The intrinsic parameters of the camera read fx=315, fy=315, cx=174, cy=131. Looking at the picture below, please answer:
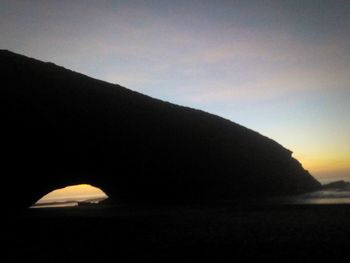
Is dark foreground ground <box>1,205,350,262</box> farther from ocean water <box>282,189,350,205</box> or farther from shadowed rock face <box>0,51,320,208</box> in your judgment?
ocean water <box>282,189,350,205</box>

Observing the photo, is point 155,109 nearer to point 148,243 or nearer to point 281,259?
point 148,243

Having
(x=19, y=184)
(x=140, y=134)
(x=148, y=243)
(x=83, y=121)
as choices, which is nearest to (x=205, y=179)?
(x=140, y=134)

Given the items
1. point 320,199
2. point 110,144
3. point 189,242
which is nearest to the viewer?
point 189,242

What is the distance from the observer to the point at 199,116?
42844 millimetres

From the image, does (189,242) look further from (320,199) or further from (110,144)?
(320,199)

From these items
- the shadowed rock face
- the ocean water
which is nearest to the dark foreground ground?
the shadowed rock face

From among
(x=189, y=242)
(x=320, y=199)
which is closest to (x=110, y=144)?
(x=189, y=242)

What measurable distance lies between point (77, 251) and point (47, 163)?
21.2 m

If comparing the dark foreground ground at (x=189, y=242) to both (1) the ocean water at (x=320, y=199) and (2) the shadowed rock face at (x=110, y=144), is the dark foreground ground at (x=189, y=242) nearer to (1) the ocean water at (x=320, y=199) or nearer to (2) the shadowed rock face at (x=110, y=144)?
(2) the shadowed rock face at (x=110, y=144)

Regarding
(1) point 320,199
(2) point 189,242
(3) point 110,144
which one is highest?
(3) point 110,144

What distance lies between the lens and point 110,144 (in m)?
33.0

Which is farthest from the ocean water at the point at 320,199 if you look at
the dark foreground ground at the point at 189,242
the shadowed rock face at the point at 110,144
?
the dark foreground ground at the point at 189,242

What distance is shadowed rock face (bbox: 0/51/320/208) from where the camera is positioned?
95.8 ft

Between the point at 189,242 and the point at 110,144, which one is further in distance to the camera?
the point at 110,144
